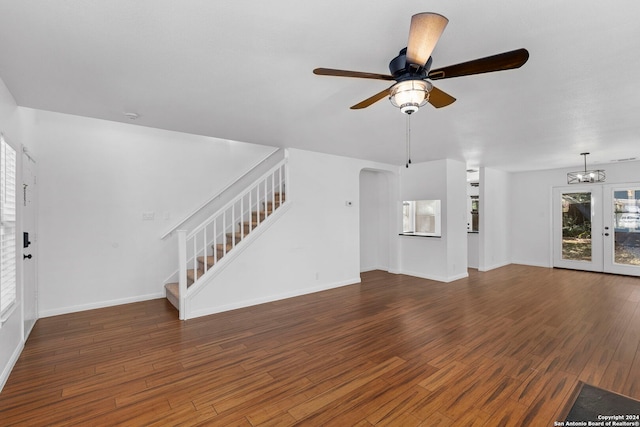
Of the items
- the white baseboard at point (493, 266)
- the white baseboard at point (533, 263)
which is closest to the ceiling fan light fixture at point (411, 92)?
the white baseboard at point (493, 266)

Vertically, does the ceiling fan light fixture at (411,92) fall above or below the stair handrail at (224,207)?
above

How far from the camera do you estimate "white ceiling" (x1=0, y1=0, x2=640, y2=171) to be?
5.64 ft

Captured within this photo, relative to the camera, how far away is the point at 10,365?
265cm

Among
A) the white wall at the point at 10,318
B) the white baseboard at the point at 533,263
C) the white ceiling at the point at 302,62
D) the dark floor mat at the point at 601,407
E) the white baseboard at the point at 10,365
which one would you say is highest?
the white ceiling at the point at 302,62

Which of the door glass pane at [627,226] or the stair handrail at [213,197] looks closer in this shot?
the stair handrail at [213,197]

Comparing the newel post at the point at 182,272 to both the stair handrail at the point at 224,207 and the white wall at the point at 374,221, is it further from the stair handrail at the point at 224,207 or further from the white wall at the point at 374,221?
the white wall at the point at 374,221

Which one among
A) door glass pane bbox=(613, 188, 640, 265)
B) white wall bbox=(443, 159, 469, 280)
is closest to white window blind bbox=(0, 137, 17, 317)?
white wall bbox=(443, 159, 469, 280)

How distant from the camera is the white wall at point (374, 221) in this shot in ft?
23.9

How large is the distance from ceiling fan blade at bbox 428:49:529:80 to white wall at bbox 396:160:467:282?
474cm

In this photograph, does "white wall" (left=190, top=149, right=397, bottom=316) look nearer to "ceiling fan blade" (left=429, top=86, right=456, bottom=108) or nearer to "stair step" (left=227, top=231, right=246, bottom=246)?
"stair step" (left=227, top=231, right=246, bottom=246)

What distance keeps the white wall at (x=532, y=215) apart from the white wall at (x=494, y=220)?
19 cm

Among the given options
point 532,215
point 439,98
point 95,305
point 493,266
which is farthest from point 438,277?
point 95,305

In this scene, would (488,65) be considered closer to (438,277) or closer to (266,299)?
(266,299)

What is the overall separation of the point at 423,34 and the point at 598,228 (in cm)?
838
